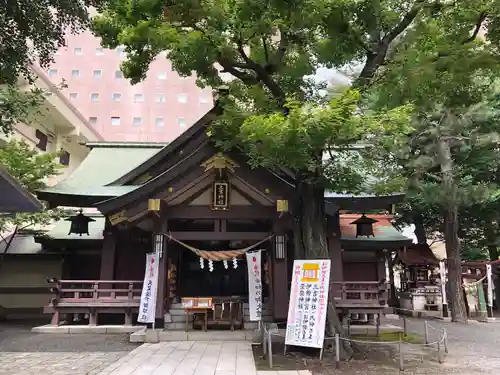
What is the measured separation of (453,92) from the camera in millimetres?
10156

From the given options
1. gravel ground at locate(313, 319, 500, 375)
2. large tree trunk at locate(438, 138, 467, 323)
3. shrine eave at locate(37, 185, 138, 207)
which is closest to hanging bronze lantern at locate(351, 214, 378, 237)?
gravel ground at locate(313, 319, 500, 375)

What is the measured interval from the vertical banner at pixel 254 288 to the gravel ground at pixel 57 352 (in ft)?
10.8

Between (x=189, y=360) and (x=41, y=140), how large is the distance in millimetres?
21791

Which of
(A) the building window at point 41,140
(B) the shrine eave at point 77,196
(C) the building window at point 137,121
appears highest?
(C) the building window at point 137,121

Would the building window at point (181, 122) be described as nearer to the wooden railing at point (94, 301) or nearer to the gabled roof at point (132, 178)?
the gabled roof at point (132, 178)

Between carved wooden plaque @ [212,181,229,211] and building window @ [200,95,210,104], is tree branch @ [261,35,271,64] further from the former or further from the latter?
building window @ [200,95,210,104]

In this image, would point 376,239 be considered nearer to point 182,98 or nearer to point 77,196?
point 77,196

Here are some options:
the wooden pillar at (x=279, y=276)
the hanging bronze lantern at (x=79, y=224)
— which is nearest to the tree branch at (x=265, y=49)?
the wooden pillar at (x=279, y=276)

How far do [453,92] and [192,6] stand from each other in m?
6.57

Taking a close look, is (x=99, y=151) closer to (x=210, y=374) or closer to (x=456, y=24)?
(x=210, y=374)

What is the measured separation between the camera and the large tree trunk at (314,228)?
9.45 metres

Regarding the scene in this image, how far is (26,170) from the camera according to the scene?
1622cm

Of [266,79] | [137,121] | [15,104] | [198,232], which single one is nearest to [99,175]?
[15,104]

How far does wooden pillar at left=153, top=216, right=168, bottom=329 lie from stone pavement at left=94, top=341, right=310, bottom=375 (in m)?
0.94
